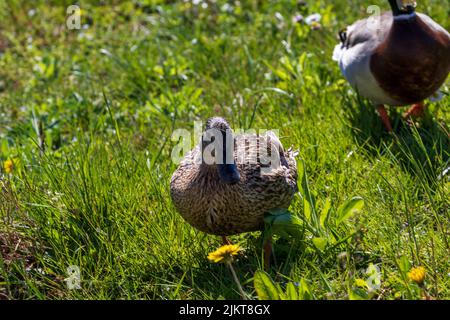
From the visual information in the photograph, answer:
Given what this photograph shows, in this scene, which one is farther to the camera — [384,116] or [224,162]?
[384,116]

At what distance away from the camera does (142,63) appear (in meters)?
5.82

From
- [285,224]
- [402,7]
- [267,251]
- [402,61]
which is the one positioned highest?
[402,7]

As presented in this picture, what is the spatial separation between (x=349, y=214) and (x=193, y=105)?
2122 millimetres

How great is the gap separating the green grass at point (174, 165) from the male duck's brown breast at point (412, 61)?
0.22 metres

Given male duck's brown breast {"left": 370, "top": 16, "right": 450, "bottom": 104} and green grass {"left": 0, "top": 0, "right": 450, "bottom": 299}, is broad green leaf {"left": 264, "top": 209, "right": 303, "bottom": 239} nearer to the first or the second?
green grass {"left": 0, "top": 0, "right": 450, "bottom": 299}

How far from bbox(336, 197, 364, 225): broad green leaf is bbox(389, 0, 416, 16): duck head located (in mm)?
1617

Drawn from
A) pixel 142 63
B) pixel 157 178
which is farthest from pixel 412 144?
pixel 142 63

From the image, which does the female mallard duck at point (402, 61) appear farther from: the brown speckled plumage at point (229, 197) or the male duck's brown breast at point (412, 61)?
the brown speckled plumage at point (229, 197)

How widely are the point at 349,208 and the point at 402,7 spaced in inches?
66.5

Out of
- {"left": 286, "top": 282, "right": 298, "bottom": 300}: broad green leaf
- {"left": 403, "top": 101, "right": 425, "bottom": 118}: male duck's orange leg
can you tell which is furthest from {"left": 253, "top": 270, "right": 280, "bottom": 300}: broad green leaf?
{"left": 403, "top": 101, "right": 425, "bottom": 118}: male duck's orange leg

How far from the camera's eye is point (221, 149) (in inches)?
125

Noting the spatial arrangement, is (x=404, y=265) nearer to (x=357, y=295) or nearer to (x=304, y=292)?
(x=357, y=295)

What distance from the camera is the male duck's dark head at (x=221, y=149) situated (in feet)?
10.1

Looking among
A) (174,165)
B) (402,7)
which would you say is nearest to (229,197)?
(174,165)
